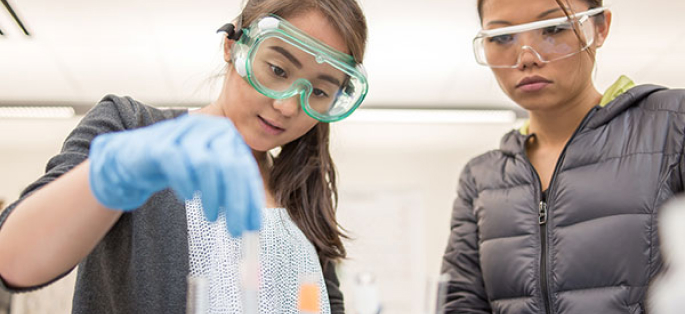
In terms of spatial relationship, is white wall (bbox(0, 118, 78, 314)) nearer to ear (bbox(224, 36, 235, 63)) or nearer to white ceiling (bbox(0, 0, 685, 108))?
white ceiling (bbox(0, 0, 685, 108))

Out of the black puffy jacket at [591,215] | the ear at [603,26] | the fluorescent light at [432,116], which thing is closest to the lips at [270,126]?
the black puffy jacket at [591,215]

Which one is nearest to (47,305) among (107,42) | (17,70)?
(17,70)

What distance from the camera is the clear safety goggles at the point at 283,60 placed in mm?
1162

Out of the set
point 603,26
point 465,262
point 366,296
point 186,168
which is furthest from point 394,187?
point 186,168

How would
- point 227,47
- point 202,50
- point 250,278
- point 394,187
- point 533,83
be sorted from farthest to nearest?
point 394,187 < point 202,50 < point 533,83 < point 227,47 < point 250,278

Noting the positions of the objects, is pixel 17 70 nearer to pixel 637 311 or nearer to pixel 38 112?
pixel 38 112

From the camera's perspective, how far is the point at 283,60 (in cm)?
117

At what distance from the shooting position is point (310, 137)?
153 centimetres

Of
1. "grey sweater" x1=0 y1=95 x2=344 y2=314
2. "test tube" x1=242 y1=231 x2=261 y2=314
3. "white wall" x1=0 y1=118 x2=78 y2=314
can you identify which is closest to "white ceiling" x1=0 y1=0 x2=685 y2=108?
"white wall" x1=0 y1=118 x2=78 y2=314

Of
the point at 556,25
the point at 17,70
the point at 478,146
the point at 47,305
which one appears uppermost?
the point at 556,25

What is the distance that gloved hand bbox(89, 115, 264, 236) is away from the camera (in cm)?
64

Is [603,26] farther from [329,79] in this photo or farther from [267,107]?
[267,107]

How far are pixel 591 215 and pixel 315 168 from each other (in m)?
0.61

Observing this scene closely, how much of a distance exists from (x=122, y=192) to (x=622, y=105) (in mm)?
1062
